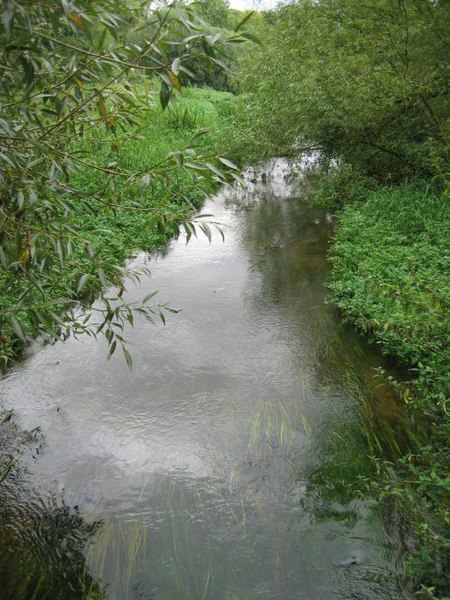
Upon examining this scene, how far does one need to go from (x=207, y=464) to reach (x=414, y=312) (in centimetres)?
195

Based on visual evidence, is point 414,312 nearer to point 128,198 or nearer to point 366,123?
point 128,198

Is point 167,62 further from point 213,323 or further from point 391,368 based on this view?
point 213,323

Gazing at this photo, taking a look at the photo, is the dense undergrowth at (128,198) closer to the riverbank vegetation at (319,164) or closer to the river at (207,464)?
the riverbank vegetation at (319,164)

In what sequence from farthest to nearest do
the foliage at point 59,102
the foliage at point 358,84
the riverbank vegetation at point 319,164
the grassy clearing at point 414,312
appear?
the foliage at point 358,84 < the grassy clearing at point 414,312 < the riverbank vegetation at point 319,164 < the foliage at point 59,102

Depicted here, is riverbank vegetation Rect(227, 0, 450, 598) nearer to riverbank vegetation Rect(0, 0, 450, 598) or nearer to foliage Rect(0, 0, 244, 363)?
riverbank vegetation Rect(0, 0, 450, 598)

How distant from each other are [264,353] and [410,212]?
3828 mm

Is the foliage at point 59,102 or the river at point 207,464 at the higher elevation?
the foliage at point 59,102

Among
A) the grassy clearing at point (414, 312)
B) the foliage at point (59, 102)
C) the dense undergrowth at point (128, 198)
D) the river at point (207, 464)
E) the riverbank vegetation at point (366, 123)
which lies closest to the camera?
the foliage at point (59, 102)

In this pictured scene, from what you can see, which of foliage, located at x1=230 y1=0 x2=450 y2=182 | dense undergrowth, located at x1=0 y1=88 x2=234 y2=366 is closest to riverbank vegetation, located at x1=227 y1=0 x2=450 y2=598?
foliage, located at x1=230 y1=0 x2=450 y2=182

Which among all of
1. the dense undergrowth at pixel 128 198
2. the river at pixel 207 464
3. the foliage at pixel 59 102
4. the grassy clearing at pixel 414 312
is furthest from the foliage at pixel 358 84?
the foliage at pixel 59 102

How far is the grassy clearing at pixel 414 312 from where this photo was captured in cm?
296

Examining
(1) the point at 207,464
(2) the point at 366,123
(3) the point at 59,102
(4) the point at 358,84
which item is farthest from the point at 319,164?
(3) the point at 59,102

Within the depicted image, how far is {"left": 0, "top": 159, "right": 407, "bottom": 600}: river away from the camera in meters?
3.16

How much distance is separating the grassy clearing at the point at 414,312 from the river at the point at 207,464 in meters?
0.26
